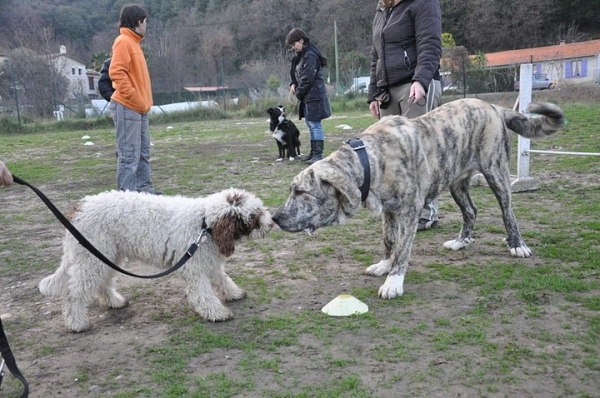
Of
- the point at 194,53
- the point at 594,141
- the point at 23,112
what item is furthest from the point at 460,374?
the point at 194,53

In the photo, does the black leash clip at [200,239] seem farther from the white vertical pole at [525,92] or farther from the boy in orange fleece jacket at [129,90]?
the white vertical pole at [525,92]

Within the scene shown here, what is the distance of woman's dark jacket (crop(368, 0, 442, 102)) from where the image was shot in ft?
15.6

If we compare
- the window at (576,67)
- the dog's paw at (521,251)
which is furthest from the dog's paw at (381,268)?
the window at (576,67)

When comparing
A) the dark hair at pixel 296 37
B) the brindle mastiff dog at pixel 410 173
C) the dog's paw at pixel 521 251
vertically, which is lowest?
the dog's paw at pixel 521 251

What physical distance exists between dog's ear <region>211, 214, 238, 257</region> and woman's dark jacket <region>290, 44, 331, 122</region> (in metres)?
6.77

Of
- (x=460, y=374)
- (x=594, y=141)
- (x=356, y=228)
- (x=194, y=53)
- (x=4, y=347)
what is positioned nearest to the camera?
(x=4, y=347)

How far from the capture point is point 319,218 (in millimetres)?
3844

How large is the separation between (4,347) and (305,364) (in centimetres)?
156

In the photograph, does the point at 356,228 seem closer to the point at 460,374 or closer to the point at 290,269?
the point at 290,269

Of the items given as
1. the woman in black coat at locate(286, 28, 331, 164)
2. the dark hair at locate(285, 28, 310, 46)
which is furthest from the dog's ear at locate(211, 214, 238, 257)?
the dark hair at locate(285, 28, 310, 46)

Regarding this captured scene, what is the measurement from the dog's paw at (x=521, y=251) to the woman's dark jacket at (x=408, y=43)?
1.60m

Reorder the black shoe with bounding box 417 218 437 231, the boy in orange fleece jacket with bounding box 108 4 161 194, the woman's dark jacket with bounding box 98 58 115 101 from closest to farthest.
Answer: the black shoe with bounding box 417 218 437 231 < the boy in orange fleece jacket with bounding box 108 4 161 194 < the woman's dark jacket with bounding box 98 58 115 101

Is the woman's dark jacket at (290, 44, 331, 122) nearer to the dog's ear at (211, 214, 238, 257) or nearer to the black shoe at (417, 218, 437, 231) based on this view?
the black shoe at (417, 218, 437, 231)

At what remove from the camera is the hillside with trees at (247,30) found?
161 ft
